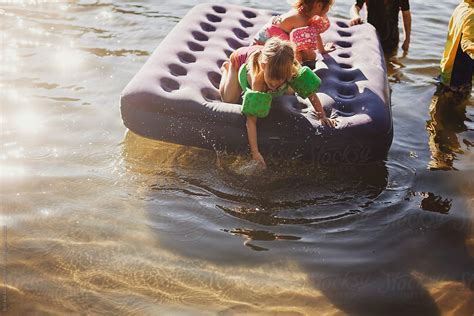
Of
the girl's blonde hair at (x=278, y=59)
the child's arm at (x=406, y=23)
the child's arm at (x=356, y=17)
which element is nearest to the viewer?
the girl's blonde hair at (x=278, y=59)

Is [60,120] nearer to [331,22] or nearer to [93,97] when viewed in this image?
[93,97]

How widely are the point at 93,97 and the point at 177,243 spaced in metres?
1.99

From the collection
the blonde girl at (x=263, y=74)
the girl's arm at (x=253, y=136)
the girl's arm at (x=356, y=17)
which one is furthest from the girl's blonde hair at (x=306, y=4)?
the girl's arm at (x=253, y=136)

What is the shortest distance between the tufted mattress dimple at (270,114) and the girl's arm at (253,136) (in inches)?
1.7

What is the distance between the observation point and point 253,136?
11.3ft

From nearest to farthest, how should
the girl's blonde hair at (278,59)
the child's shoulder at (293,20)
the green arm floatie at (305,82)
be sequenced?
the girl's blonde hair at (278,59)
the green arm floatie at (305,82)
the child's shoulder at (293,20)

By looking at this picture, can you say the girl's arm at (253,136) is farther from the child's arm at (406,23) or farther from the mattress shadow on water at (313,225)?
the child's arm at (406,23)

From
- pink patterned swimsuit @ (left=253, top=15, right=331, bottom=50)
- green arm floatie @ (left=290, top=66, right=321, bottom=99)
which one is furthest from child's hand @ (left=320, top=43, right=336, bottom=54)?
green arm floatie @ (left=290, top=66, right=321, bottom=99)

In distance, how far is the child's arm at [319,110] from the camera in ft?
11.3

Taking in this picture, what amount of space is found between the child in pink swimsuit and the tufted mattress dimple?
7.2 inches

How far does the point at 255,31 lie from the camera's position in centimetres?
478

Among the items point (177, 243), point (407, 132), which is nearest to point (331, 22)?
point (407, 132)

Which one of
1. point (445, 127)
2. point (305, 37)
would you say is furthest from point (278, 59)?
point (445, 127)

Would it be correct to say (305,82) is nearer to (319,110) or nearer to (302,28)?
(319,110)
